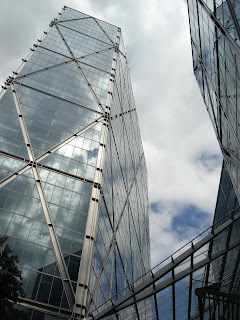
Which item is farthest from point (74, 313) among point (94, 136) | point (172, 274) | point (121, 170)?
point (121, 170)

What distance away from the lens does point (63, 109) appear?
3172 cm

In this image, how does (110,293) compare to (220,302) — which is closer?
(220,302)

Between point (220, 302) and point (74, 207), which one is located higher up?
point (74, 207)

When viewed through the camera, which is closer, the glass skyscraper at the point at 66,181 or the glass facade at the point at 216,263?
the glass facade at the point at 216,263

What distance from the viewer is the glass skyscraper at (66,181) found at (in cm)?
1800

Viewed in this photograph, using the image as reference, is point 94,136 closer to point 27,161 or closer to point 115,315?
point 27,161

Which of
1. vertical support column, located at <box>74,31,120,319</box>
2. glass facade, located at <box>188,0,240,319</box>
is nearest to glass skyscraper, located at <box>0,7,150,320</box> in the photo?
vertical support column, located at <box>74,31,120,319</box>

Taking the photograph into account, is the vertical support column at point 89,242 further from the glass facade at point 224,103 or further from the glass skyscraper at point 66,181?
the glass facade at point 224,103

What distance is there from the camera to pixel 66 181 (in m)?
23.9

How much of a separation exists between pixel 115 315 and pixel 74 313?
9.29 feet

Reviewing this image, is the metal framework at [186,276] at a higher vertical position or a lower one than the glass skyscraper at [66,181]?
lower

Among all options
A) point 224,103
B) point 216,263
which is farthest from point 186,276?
point 224,103

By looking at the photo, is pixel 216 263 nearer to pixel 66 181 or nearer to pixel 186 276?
pixel 186 276

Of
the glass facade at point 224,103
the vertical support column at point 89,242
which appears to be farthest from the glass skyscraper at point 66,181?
the glass facade at point 224,103
